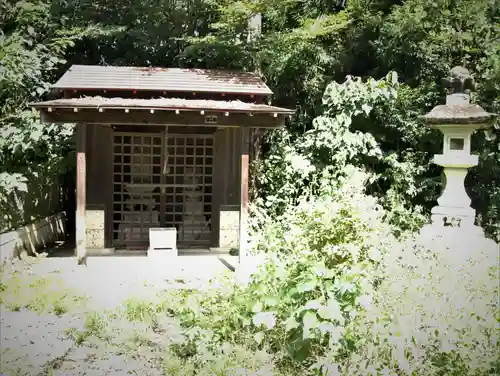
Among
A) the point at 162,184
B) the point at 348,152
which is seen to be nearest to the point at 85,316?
the point at 162,184

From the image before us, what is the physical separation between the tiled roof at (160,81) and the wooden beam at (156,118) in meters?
0.66

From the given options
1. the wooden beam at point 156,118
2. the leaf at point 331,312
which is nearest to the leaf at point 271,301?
the leaf at point 331,312

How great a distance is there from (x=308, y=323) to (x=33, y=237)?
5874 millimetres

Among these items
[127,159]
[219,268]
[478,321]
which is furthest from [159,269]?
[478,321]

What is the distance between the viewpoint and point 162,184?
28.3 feet

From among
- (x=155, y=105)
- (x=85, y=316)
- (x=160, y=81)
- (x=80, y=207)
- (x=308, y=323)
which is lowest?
(x=85, y=316)

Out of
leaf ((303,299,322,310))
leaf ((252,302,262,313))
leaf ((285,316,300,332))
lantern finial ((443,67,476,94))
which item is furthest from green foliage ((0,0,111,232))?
lantern finial ((443,67,476,94))

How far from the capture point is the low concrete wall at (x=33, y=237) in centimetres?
661

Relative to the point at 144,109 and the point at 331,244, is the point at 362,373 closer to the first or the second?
the point at 331,244

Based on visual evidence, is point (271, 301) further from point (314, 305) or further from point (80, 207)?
point (80, 207)

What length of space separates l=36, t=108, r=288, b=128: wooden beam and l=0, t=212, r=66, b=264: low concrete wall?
1.80m

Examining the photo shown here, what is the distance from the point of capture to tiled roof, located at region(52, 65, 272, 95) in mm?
7676

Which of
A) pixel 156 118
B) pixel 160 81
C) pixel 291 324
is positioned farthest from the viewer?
pixel 160 81

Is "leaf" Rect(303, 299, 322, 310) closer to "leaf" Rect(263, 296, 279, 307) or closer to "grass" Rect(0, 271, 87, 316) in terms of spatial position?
"leaf" Rect(263, 296, 279, 307)
